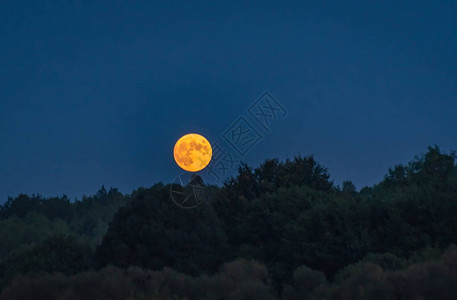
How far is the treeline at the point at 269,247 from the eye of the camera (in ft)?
39.4

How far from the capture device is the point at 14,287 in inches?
482

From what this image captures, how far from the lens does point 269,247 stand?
23.7 metres

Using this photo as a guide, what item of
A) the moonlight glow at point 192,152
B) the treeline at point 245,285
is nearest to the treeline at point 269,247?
the treeline at point 245,285

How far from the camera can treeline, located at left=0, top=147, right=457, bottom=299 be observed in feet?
39.4

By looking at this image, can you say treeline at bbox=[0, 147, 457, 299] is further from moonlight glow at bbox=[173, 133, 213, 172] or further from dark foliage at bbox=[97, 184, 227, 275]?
moonlight glow at bbox=[173, 133, 213, 172]

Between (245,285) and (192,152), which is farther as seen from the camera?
(192,152)

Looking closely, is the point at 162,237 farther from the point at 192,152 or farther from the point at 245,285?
the point at 245,285

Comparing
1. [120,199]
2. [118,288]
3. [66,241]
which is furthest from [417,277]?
[120,199]

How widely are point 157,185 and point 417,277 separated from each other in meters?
15.3

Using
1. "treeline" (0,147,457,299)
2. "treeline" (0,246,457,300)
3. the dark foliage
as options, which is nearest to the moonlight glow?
"treeline" (0,147,457,299)

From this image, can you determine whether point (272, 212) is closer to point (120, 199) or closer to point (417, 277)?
point (417, 277)

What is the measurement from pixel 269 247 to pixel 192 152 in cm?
801

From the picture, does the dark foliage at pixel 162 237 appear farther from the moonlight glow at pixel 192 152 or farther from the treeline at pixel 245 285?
the treeline at pixel 245 285

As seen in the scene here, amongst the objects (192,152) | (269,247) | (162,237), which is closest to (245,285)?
(162,237)
